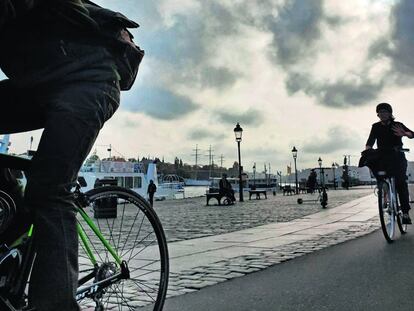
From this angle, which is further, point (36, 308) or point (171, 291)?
point (171, 291)

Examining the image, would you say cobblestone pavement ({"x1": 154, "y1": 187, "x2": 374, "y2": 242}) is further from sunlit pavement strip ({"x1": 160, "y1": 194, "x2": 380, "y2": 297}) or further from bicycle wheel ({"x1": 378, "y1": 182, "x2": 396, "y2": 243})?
bicycle wheel ({"x1": 378, "y1": 182, "x2": 396, "y2": 243})

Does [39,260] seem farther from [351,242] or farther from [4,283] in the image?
[351,242]

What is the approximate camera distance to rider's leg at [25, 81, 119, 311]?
1.82m

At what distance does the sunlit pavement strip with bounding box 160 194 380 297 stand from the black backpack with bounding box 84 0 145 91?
2.20 m

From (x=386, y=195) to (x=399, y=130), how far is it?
0.93 metres

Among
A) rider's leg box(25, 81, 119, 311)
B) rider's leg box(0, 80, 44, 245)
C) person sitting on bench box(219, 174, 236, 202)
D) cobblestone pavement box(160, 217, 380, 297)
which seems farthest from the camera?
person sitting on bench box(219, 174, 236, 202)

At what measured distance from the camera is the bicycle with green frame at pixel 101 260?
1913mm

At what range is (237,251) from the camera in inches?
249

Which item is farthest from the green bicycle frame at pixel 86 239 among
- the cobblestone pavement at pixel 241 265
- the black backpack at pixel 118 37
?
the cobblestone pavement at pixel 241 265

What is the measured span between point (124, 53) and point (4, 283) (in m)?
1.07

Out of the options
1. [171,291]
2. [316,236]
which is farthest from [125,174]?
[171,291]

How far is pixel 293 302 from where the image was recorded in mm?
3412

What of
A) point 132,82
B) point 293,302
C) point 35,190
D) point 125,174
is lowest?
point 293,302

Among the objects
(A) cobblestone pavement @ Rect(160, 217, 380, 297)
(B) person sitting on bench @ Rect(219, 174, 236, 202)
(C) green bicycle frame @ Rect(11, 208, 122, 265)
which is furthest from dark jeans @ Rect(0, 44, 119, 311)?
(B) person sitting on bench @ Rect(219, 174, 236, 202)
